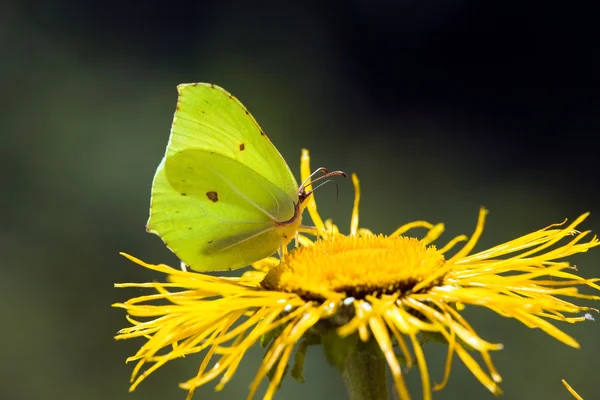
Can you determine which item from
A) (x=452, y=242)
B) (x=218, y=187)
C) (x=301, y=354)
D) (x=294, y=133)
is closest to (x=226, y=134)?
(x=218, y=187)

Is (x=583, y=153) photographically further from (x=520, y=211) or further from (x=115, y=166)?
(x=115, y=166)

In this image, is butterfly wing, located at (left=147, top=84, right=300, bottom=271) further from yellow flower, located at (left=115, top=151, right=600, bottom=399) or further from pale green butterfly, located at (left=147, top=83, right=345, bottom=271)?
yellow flower, located at (left=115, top=151, right=600, bottom=399)

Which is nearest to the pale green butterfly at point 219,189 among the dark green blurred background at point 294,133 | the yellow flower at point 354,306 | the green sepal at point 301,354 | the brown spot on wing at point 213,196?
the brown spot on wing at point 213,196

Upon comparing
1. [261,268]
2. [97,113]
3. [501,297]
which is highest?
[97,113]

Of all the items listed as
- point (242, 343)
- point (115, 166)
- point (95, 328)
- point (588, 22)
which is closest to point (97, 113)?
point (115, 166)

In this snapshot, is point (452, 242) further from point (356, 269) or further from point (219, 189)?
point (219, 189)

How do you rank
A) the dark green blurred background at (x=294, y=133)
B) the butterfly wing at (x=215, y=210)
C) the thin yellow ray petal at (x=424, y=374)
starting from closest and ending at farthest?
the thin yellow ray petal at (x=424, y=374)
the butterfly wing at (x=215, y=210)
the dark green blurred background at (x=294, y=133)

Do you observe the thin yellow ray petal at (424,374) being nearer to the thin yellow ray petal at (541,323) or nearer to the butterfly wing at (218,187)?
the thin yellow ray petal at (541,323)

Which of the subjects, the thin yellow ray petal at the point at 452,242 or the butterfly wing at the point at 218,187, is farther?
the butterfly wing at the point at 218,187

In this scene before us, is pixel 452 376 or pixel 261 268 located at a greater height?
pixel 452 376
